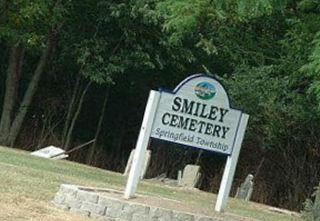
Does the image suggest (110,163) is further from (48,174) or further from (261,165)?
(48,174)

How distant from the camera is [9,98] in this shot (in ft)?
78.7

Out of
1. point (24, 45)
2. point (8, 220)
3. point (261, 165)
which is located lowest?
point (8, 220)

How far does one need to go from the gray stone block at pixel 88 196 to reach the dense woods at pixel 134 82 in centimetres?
725

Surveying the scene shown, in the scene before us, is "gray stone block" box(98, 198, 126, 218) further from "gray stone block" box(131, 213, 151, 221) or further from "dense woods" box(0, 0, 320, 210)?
"dense woods" box(0, 0, 320, 210)

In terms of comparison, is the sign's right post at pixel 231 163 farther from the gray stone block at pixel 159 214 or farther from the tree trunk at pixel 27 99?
the tree trunk at pixel 27 99

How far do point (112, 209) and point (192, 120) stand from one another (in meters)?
1.72

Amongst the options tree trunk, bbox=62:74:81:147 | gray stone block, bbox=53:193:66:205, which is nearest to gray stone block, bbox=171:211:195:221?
gray stone block, bbox=53:193:66:205

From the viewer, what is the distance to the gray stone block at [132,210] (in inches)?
358

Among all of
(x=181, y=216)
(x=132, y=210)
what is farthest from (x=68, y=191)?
(x=181, y=216)

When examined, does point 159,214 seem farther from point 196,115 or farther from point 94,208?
point 196,115

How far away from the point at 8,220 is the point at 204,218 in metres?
2.56

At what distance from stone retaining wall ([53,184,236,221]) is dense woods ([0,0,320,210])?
710 cm

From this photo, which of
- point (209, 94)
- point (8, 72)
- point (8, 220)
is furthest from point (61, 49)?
point (8, 220)

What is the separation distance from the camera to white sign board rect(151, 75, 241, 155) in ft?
32.7
